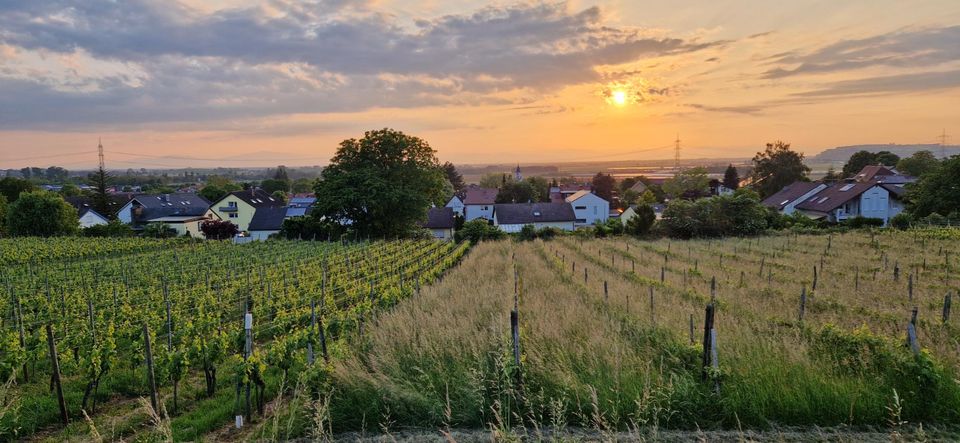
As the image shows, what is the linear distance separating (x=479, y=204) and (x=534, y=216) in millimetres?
15623

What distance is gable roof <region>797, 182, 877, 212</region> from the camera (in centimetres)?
4278

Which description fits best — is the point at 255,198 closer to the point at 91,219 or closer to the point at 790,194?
the point at 91,219

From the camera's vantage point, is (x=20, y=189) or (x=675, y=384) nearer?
(x=675, y=384)

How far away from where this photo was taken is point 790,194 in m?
51.8

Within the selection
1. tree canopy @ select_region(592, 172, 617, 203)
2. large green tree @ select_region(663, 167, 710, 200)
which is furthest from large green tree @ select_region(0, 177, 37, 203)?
large green tree @ select_region(663, 167, 710, 200)

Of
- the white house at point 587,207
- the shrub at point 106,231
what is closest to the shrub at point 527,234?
the white house at point 587,207

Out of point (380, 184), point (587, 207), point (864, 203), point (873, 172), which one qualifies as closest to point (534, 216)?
point (587, 207)

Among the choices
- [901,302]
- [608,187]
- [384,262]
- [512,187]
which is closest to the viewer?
[901,302]

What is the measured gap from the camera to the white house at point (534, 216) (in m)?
50.6

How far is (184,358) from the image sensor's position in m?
7.26

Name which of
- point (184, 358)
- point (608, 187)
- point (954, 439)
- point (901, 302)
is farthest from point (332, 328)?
A: point (608, 187)

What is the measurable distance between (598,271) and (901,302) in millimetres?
8273

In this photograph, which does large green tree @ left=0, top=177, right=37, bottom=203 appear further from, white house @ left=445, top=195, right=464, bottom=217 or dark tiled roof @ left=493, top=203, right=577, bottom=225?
dark tiled roof @ left=493, top=203, right=577, bottom=225

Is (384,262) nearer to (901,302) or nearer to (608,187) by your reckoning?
(901,302)
